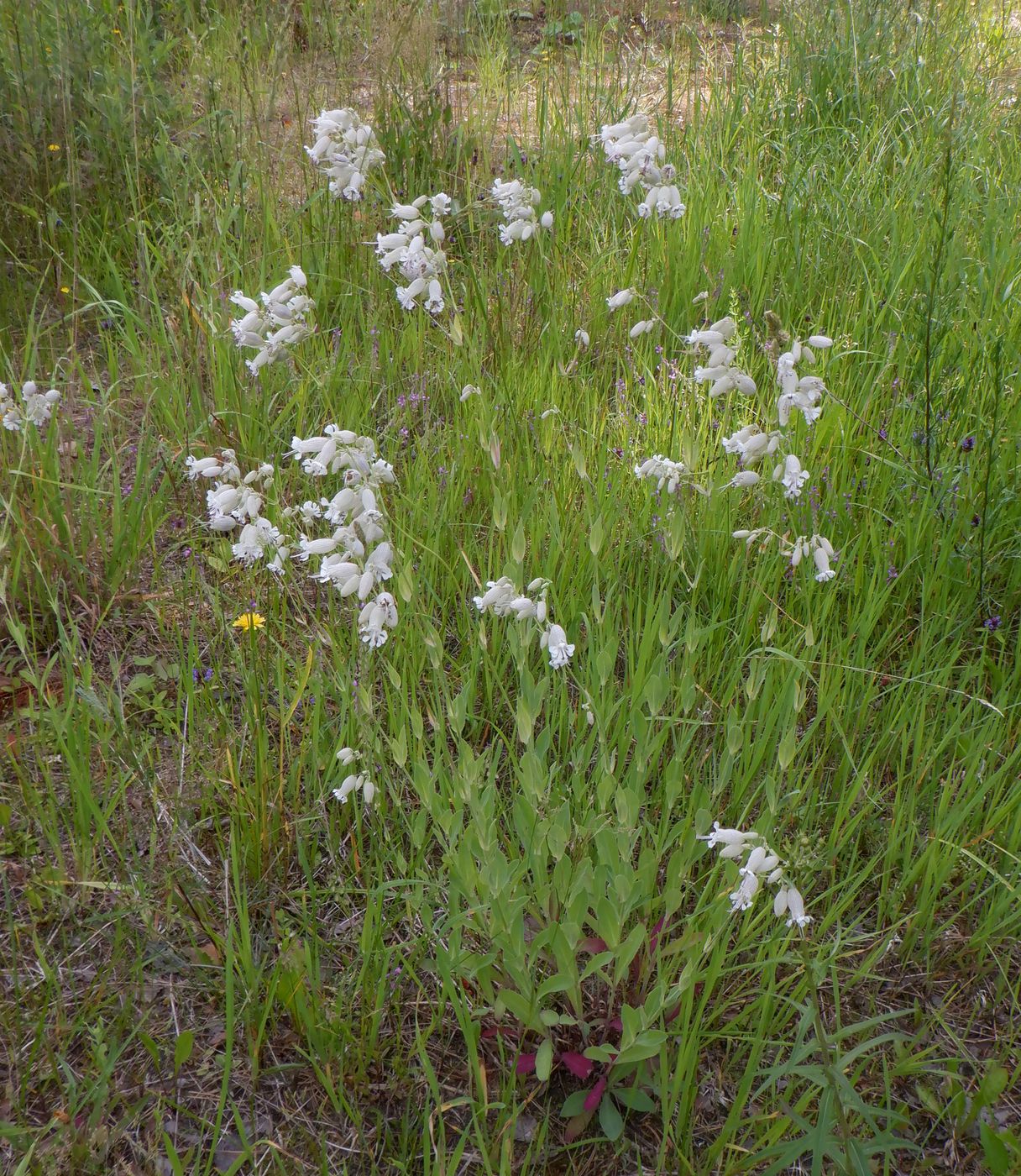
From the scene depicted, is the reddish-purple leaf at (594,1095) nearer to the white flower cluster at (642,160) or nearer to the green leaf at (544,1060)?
the green leaf at (544,1060)

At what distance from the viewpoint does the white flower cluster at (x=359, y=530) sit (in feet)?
5.90

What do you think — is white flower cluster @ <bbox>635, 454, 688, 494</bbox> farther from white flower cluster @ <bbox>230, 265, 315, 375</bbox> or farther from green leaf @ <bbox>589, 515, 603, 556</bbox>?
white flower cluster @ <bbox>230, 265, 315, 375</bbox>

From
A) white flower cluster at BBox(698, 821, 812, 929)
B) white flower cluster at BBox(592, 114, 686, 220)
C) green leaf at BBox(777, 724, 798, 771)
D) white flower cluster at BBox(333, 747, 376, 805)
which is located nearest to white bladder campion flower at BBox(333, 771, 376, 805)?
white flower cluster at BBox(333, 747, 376, 805)

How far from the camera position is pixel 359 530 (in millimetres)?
1815

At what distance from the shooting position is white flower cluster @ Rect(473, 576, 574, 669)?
1.78 metres

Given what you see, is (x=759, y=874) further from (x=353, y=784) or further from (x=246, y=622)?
(x=246, y=622)

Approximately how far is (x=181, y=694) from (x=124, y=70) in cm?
288

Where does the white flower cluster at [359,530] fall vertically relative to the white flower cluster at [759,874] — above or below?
above

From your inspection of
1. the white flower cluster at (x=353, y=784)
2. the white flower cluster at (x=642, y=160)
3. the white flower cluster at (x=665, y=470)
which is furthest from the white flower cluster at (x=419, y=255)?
the white flower cluster at (x=353, y=784)

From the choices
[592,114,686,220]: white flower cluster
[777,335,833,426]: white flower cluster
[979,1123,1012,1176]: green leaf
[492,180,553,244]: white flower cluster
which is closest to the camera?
[979,1123,1012,1176]: green leaf

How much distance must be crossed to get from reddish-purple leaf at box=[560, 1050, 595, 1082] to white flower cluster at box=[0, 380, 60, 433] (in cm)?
190

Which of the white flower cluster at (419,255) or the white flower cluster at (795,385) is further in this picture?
the white flower cluster at (419,255)

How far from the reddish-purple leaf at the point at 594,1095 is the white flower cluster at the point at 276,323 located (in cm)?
162

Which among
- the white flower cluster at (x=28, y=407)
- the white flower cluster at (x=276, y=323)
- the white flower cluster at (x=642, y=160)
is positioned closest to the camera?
the white flower cluster at (x=276, y=323)
